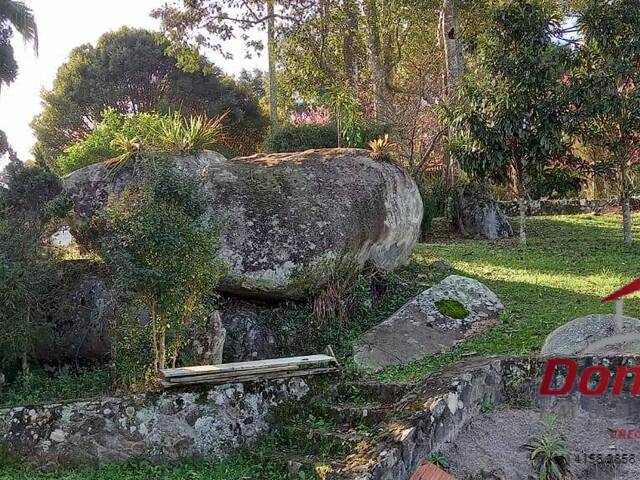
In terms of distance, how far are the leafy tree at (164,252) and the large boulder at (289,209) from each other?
142 centimetres

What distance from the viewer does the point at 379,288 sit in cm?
951

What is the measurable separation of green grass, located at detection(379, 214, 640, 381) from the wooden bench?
87 cm

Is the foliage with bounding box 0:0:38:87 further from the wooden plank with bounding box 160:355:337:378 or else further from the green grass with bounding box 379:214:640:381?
the wooden plank with bounding box 160:355:337:378

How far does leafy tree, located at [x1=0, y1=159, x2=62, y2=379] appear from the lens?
6.77 m

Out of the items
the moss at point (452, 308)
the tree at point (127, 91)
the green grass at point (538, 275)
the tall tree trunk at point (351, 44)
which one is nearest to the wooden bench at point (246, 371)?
the green grass at point (538, 275)

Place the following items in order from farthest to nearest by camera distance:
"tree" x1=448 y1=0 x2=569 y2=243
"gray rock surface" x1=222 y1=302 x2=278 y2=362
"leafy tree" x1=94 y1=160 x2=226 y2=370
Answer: "tree" x1=448 y1=0 x2=569 y2=243
"gray rock surface" x1=222 y1=302 x2=278 y2=362
"leafy tree" x1=94 y1=160 x2=226 y2=370

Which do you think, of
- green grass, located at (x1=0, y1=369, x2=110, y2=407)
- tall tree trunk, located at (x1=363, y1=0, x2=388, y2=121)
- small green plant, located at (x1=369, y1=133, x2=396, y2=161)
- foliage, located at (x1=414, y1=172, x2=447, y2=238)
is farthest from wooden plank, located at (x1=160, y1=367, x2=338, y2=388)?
tall tree trunk, located at (x1=363, y1=0, x2=388, y2=121)

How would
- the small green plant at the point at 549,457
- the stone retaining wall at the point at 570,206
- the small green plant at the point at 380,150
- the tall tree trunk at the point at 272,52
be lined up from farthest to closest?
1. the stone retaining wall at the point at 570,206
2. the tall tree trunk at the point at 272,52
3. the small green plant at the point at 380,150
4. the small green plant at the point at 549,457

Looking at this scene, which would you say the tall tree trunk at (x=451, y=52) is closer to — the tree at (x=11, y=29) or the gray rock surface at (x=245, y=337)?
the gray rock surface at (x=245, y=337)

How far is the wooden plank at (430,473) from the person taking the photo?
14.5 feet

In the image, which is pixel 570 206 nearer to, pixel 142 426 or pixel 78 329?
pixel 78 329

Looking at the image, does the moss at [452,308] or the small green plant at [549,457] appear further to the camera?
the moss at [452,308]

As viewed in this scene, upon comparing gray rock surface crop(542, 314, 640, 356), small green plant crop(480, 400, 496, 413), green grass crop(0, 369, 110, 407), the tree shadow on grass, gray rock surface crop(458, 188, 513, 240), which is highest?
gray rock surface crop(458, 188, 513, 240)

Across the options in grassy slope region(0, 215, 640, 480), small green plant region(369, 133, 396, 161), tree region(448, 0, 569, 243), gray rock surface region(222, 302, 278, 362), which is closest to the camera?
grassy slope region(0, 215, 640, 480)
